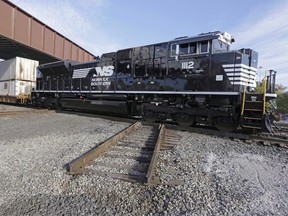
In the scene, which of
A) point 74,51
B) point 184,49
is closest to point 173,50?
point 184,49

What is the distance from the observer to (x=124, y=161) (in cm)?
426

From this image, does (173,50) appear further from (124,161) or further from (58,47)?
(58,47)

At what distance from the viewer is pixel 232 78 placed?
727 cm

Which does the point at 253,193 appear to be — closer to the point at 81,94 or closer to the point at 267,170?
the point at 267,170

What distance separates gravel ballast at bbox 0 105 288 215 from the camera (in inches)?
103

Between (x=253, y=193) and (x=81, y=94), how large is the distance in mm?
11053

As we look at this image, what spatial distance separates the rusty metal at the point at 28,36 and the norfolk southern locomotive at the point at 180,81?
7214 millimetres

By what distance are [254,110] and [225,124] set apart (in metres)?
1.15

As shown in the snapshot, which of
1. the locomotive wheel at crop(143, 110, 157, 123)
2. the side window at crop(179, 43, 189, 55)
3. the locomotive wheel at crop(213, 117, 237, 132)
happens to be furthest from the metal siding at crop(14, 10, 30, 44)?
the locomotive wheel at crop(213, 117, 237, 132)

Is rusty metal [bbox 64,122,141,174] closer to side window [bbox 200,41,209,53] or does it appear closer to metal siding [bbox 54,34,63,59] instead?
side window [bbox 200,41,209,53]

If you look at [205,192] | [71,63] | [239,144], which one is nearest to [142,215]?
[205,192]

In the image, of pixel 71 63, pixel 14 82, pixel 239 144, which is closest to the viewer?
pixel 239 144

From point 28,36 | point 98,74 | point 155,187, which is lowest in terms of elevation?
point 155,187

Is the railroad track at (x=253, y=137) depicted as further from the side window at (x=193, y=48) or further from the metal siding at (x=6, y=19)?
the metal siding at (x=6, y=19)
